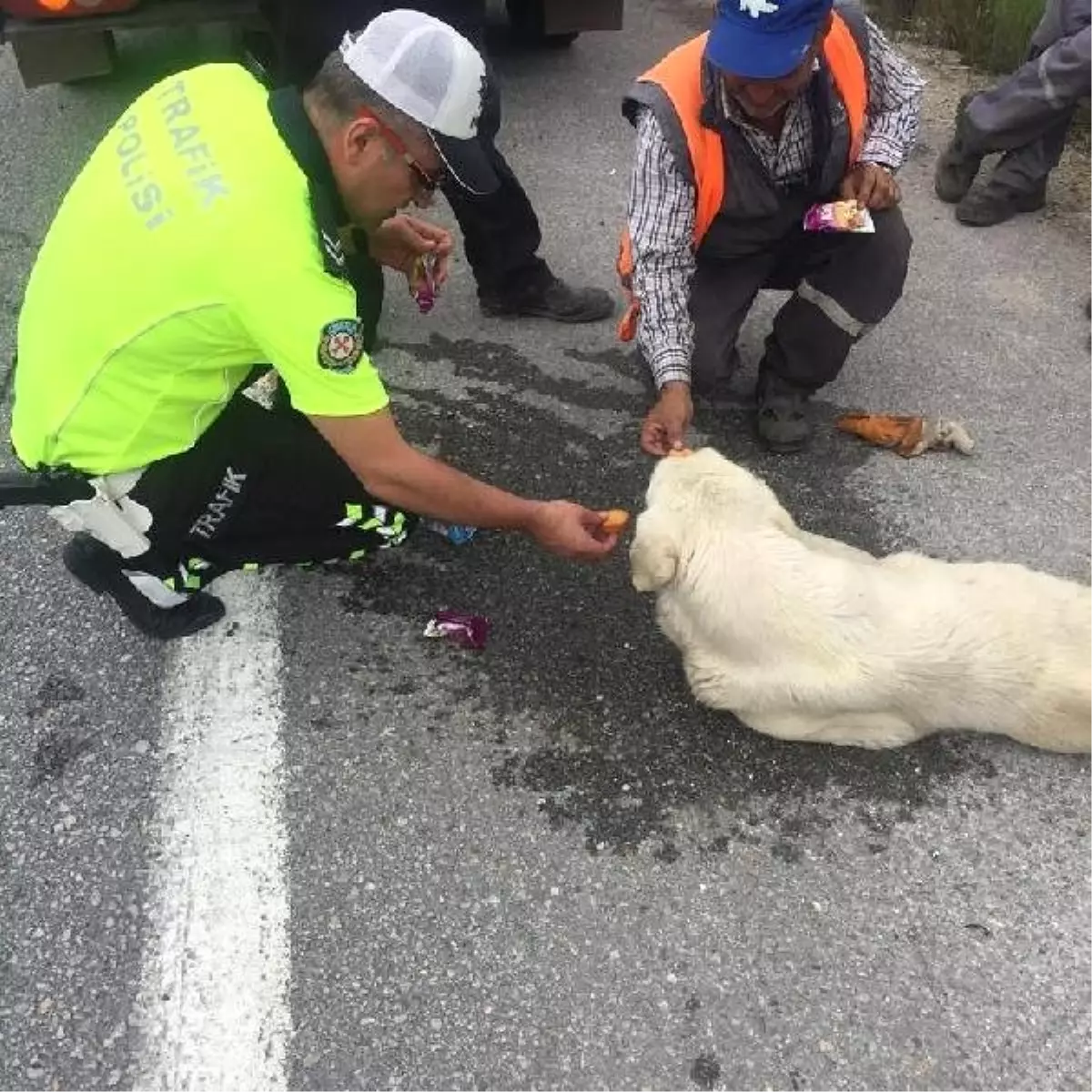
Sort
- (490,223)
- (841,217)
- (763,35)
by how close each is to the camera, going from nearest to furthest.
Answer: (763,35)
(841,217)
(490,223)

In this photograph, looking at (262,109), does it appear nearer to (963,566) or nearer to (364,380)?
(364,380)

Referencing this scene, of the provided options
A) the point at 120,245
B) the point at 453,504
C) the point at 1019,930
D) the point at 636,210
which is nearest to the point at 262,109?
the point at 120,245

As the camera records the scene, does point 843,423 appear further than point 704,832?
Yes

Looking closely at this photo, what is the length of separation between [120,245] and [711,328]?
191 cm

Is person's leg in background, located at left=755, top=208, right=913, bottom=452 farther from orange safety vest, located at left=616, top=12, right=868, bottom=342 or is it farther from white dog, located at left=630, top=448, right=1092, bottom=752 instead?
white dog, located at left=630, top=448, right=1092, bottom=752

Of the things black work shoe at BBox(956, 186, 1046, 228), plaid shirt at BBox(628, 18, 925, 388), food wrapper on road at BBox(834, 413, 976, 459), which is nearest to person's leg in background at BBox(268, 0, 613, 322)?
plaid shirt at BBox(628, 18, 925, 388)

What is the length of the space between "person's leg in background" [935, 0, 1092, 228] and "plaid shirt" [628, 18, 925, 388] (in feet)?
5.26

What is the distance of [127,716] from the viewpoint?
2594 mm

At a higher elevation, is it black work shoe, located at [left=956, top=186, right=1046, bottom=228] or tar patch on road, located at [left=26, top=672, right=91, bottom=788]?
black work shoe, located at [left=956, top=186, right=1046, bottom=228]

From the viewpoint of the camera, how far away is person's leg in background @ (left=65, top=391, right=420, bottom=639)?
254 centimetres

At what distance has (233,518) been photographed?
264 cm

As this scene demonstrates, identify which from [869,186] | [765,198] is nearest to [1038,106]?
[869,186]

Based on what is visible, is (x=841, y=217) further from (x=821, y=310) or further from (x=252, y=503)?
(x=252, y=503)

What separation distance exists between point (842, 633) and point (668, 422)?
34.9 inches
